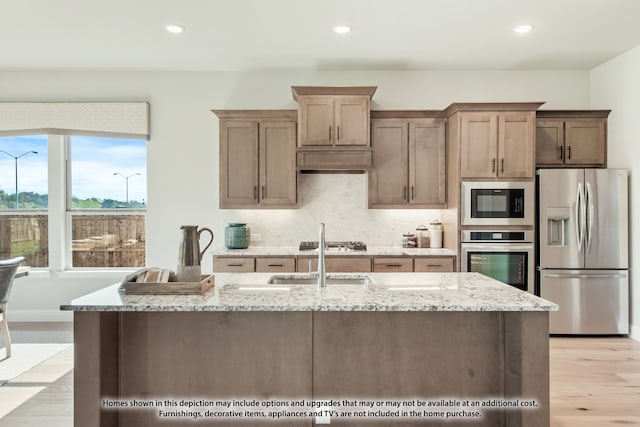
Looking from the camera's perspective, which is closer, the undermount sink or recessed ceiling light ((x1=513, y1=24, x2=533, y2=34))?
the undermount sink

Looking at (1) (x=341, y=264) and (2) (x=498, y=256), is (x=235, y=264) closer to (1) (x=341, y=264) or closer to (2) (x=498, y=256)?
(1) (x=341, y=264)

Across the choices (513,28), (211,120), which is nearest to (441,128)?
(513,28)

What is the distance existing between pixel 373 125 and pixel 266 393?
10.4ft

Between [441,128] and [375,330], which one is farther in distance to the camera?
[441,128]

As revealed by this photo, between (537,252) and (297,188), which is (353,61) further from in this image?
(537,252)

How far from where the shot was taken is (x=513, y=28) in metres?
3.73

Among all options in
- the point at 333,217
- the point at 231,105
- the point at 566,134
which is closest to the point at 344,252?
the point at 333,217

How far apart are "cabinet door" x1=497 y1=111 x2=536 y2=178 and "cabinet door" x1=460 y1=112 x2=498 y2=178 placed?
60mm

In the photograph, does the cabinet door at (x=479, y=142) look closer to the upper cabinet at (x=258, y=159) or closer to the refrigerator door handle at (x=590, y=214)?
the refrigerator door handle at (x=590, y=214)

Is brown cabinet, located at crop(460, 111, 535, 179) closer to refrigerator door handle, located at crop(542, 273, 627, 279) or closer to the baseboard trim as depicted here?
refrigerator door handle, located at crop(542, 273, 627, 279)

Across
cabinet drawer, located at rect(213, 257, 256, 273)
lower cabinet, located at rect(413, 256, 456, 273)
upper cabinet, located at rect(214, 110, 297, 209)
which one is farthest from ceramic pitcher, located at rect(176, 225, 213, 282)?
lower cabinet, located at rect(413, 256, 456, 273)

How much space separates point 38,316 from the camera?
4.90 metres

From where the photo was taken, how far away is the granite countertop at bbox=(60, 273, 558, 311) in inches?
74.1

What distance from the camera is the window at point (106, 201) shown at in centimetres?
501
